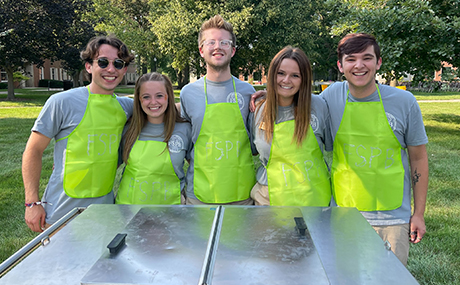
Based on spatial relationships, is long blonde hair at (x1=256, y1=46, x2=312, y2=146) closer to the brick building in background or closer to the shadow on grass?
the shadow on grass

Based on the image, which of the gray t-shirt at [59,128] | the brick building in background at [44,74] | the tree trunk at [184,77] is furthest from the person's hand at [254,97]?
the brick building in background at [44,74]

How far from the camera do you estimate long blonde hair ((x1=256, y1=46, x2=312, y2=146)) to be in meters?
2.56

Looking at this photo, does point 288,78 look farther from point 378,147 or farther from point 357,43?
point 378,147

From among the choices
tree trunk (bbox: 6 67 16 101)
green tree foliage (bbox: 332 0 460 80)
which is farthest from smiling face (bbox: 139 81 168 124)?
tree trunk (bbox: 6 67 16 101)

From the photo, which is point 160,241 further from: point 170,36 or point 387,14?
point 170,36

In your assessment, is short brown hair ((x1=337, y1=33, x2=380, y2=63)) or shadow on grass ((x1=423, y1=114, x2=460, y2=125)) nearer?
short brown hair ((x1=337, y1=33, x2=380, y2=63))

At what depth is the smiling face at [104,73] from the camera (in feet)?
8.84

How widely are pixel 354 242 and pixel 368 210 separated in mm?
994

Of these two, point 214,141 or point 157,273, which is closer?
point 157,273

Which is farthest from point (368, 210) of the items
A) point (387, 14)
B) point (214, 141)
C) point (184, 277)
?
point (387, 14)

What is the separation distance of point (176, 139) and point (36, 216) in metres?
1.15

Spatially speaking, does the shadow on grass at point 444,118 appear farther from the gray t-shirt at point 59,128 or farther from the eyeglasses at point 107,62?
the gray t-shirt at point 59,128

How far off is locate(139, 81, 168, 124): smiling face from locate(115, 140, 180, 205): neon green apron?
0.23 meters

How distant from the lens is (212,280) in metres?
1.26
